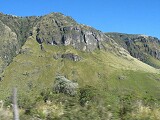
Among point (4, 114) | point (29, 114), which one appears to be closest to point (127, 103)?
point (29, 114)

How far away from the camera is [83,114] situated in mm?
14258

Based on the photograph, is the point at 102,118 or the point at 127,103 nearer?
the point at 102,118

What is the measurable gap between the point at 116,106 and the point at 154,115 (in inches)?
69.4

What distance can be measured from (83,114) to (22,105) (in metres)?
3.50

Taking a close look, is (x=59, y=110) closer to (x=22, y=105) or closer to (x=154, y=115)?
(x=22, y=105)

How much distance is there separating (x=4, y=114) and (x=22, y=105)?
2224mm

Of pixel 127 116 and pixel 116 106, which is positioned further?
pixel 116 106

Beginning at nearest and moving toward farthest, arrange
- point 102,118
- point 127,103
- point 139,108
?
point 102,118
point 139,108
point 127,103

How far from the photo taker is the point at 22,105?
54.4 feet

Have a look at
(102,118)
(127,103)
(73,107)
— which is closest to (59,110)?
(73,107)

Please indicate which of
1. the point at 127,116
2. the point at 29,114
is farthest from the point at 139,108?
the point at 29,114

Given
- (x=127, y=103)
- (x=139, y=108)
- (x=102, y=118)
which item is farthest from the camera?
(x=127, y=103)

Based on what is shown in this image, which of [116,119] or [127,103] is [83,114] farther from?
[127,103]

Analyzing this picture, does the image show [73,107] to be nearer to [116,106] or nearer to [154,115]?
[116,106]
